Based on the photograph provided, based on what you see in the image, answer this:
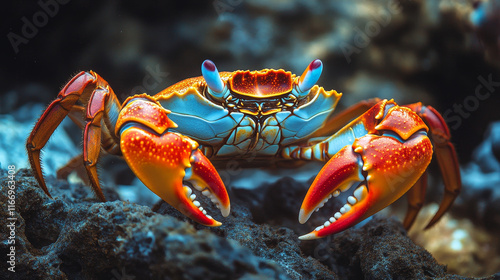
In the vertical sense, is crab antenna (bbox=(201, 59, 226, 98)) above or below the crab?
above

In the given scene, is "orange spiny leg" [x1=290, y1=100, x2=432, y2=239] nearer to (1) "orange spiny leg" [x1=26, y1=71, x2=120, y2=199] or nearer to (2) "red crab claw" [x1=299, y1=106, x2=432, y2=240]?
(2) "red crab claw" [x1=299, y1=106, x2=432, y2=240]

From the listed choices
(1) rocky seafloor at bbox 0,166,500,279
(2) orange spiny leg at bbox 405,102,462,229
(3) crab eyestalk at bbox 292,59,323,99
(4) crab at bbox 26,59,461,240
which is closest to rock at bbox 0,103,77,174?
(4) crab at bbox 26,59,461,240

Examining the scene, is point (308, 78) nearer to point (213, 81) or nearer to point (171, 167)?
point (213, 81)

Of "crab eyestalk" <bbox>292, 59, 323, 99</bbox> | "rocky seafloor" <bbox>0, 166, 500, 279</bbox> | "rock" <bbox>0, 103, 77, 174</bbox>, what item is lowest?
"rock" <bbox>0, 103, 77, 174</bbox>

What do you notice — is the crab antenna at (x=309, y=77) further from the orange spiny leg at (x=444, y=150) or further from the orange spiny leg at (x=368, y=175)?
the orange spiny leg at (x=444, y=150)

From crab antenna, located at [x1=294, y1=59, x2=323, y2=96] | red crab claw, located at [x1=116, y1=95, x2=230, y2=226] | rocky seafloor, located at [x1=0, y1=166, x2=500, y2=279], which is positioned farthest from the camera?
crab antenna, located at [x1=294, y1=59, x2=323, y2=96]

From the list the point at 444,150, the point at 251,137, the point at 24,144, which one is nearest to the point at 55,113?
the point at 251,137
